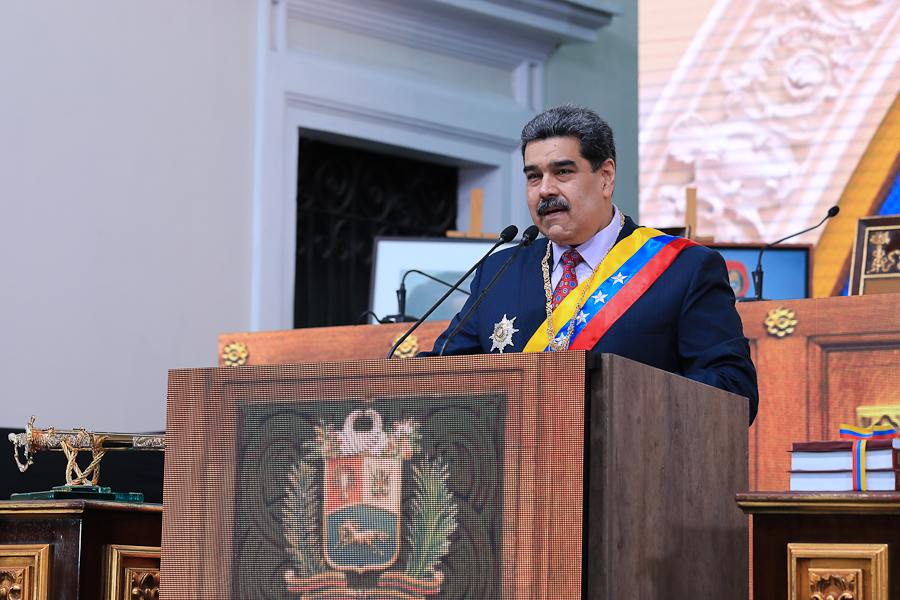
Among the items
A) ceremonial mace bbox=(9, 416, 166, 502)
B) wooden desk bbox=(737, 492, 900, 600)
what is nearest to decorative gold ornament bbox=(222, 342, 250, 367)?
ceremonial mace bbox=(9, 416, 166, 502)

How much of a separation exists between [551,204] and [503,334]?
0.25 metres

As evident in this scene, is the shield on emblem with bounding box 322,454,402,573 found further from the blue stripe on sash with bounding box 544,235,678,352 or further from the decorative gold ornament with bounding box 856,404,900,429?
the decorative gold ornament with bounding box 856,404,900,429

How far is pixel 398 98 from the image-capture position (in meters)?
5.02

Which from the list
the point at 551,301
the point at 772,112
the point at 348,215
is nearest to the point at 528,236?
the point at 551,301

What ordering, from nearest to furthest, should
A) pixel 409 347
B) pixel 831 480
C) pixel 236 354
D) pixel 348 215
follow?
pixel 831 480 < pixel 409 347 < pixel 236 354 < pixel 348 215

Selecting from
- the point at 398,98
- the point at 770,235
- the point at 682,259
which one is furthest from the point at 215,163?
the point at 682,259

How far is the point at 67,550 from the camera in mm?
2197

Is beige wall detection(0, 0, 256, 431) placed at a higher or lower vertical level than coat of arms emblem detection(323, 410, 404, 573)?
higher

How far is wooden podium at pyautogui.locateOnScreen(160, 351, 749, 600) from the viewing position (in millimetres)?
1481

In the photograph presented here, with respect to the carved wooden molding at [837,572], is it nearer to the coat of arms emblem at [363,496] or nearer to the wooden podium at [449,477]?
the wooden podium at [449,477]

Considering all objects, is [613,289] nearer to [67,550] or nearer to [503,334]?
[503,334]

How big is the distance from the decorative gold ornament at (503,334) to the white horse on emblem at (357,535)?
2.30 feet

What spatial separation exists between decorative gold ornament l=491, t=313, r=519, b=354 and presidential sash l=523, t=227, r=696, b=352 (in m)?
0.06

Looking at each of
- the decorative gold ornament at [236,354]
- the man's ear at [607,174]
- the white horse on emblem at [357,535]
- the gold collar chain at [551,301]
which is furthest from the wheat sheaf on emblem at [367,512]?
the decorative gold ornament at [236,354]
